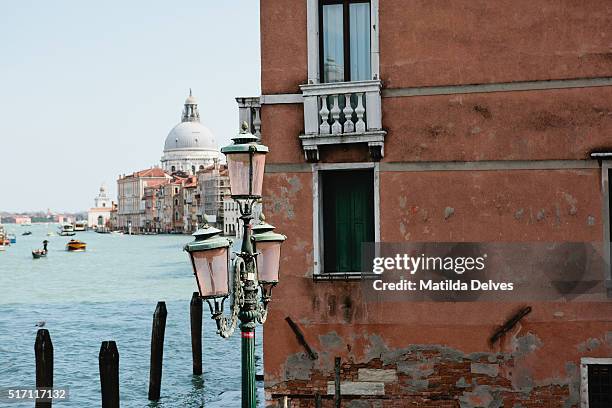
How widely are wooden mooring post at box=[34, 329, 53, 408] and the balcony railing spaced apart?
19.0 ft

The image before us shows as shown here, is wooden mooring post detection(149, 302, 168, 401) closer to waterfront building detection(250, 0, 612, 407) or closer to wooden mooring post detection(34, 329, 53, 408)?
wooden mooring post detection(34, 329, 53, 408)

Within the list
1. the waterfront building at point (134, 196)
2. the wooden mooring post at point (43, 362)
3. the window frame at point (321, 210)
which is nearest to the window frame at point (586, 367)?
the window frame at point (321, 210)

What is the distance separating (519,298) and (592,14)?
282 centimetres

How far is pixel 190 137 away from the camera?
175125mm

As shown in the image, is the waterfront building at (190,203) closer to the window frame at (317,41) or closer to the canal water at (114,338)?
the canal water at (114,338)

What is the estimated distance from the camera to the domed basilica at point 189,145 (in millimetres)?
173875

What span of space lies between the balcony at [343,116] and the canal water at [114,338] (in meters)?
5.58

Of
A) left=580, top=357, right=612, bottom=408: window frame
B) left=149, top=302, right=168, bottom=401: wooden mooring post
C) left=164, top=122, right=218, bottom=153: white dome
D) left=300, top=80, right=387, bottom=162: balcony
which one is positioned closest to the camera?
left=580, top=357, right=612, bottom=408: window frame

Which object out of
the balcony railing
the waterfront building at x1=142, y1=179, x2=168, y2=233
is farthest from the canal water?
the waterfront building at x1=142, y1=179, x2=168, y2=233

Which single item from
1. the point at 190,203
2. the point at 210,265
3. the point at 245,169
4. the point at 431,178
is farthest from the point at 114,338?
the point at 190,203

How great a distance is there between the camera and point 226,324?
6203mm

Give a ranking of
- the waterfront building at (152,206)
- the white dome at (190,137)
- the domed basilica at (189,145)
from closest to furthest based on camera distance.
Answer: the waterfront building at (152,206) → the domed basilica at (189,145) → the white dome at (190,137)

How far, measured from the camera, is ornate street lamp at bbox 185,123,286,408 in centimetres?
578

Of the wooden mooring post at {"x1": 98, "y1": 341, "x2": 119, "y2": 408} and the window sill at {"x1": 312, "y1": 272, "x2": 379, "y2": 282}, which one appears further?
the wooden mooring post at {"x1": 98, "y1": 341, "x2": 119, "y2": 408}
